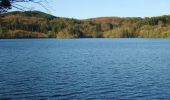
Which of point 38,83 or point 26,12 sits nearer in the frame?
point 26,12

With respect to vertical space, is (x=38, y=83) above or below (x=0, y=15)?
below

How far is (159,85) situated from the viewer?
37.9 metres

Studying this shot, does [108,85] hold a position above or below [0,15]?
below

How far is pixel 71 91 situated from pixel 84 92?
53.7 inches

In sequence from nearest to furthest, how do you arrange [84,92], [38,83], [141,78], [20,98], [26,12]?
[26,12], [20,98], [84,92], [38,83], [141,78]

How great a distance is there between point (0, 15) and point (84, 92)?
20280 millimetres

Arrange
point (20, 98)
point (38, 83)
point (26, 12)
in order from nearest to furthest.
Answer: point (26, 12)
point (20, 98)
point (38, 83)

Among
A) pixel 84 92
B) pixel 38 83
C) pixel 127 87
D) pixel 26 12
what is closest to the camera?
pixel 26 12

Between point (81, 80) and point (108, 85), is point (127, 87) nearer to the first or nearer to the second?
point (108, 85)

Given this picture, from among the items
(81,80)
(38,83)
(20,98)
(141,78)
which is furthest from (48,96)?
(141,78)

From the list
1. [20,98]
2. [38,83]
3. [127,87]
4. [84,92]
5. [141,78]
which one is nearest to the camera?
[20,98]

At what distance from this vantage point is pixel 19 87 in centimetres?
3672

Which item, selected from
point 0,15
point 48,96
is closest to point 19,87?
point 48,96

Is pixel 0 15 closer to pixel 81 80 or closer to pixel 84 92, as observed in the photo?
pixel 84 92
